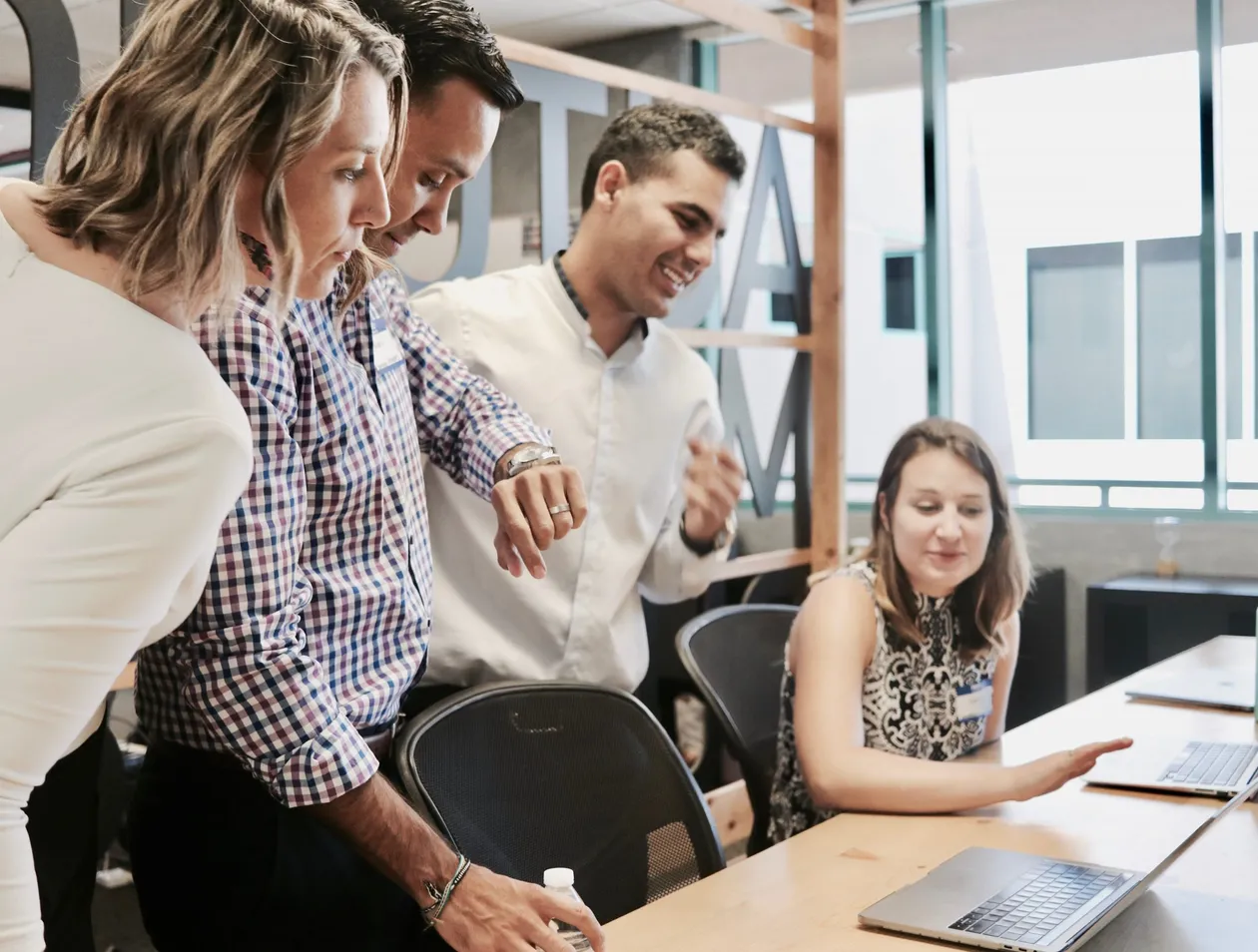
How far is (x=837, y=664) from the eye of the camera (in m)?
2.01

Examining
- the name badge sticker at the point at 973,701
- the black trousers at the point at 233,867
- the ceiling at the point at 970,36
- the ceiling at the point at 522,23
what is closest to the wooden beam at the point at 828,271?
the ceiling at the point at 522,23

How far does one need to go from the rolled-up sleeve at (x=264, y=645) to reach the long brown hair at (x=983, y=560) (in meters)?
1.10

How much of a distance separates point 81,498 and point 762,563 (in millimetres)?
3159

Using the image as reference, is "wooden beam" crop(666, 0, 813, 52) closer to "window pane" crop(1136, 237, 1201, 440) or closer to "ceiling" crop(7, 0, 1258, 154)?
"ceiling" crop(7, 0, 1258, 154)

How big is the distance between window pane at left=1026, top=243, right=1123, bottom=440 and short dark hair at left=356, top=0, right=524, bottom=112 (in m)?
4.25

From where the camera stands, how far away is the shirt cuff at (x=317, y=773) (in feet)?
4.22

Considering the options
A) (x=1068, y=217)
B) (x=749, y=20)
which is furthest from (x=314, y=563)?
(x=1068, y=217)

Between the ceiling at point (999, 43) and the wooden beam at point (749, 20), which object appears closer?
the wooden beam at point (749, 20)

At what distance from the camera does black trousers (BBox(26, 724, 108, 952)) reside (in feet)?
4.50

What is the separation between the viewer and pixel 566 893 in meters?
1.23

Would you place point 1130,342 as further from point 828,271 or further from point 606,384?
point 606,384

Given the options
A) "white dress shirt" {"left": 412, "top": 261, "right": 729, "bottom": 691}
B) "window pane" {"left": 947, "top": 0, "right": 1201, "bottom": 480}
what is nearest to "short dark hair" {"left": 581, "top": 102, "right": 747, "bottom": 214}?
"white dress shirt" {"left": 412, "top": 261, "right": 729, "bottom": 691}

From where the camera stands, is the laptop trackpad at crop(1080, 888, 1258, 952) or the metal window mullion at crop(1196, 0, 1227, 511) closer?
the laptop trackpad at crop(1080, 888, 1258, 952)

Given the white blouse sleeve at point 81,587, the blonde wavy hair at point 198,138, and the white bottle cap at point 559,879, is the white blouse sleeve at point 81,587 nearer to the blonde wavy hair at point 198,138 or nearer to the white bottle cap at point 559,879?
the blonde wavy hair at point 198,138
